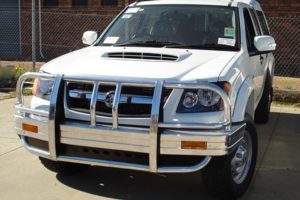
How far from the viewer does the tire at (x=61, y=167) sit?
200 inches

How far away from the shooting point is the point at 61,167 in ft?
16.8

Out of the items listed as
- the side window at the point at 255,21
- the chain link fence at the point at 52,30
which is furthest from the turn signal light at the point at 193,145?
the chain link fence at the point at 52,30

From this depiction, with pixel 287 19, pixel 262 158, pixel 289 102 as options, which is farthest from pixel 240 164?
pixel 287 19

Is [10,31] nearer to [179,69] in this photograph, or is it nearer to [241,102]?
[179,69]

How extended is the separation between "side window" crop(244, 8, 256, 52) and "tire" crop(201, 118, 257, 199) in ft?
3.69

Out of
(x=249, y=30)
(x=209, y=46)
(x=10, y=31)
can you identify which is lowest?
(x=10, y=31)

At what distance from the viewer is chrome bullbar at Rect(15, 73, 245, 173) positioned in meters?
4.04

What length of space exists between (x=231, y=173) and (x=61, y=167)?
1.78 meters

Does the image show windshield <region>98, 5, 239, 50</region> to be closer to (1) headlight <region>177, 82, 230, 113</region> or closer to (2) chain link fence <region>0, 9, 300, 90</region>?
(1) headlight <region>177, 82, 230, 113</region>

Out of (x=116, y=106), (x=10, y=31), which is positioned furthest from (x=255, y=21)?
(x=10, y=31)

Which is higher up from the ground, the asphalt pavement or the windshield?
the windshield

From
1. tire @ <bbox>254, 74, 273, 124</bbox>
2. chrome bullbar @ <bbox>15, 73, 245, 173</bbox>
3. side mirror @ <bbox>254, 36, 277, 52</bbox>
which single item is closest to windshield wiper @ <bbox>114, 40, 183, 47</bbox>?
side mirror @ <bbox>254, 36, 277, 52</bbox>

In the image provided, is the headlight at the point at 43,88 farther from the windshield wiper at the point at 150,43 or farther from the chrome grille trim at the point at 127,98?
the windshield wiper at the point at 150,43

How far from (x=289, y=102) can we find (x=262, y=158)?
4.30 metres
